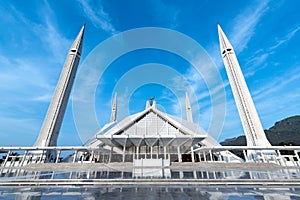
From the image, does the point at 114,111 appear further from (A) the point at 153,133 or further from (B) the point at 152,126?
(A) the point at 153,133

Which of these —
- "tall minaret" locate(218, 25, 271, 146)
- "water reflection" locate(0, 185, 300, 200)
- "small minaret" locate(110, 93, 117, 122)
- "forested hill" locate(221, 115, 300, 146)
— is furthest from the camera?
"forested hill" locate(221, 115, 300, 146)

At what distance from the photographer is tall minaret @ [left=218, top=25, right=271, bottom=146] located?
28016mm

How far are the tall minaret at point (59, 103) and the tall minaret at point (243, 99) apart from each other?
34496 mm

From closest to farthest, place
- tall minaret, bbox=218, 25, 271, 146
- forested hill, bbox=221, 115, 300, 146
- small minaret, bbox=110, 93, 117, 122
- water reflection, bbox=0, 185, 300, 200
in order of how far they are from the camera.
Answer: water reflection, bbox=0, 185, 300, 200, tall minaret, bbox=218, 25, 271, 146, small minaret, bbox=110, 93, 117, 122, forested hill, bbox=221, 115, 300, 146

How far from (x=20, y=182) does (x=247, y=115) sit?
32775 mm

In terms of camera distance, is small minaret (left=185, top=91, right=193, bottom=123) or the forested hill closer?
small minaret (left=185, top=91, right=193, bottom=123)

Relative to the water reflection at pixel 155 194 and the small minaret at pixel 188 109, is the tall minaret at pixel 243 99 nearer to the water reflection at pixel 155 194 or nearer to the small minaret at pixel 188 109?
the small minaret at pixel 188 109

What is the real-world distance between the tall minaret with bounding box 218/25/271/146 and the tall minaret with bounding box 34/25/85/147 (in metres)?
34.5

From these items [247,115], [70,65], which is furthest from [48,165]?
[247,115]

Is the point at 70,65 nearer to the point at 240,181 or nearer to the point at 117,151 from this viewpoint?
the point at 117,151

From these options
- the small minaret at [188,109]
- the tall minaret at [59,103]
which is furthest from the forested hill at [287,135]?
the tall minaret at [59,103]

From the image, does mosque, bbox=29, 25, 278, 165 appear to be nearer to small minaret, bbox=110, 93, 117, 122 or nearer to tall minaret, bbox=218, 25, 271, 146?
tall minaret, bbox=218, 25, 271, 146

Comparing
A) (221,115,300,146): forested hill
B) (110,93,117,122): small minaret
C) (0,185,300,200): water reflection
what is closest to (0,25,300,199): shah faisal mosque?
(0,185,300,200): water reflection

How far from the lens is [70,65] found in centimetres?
3747
